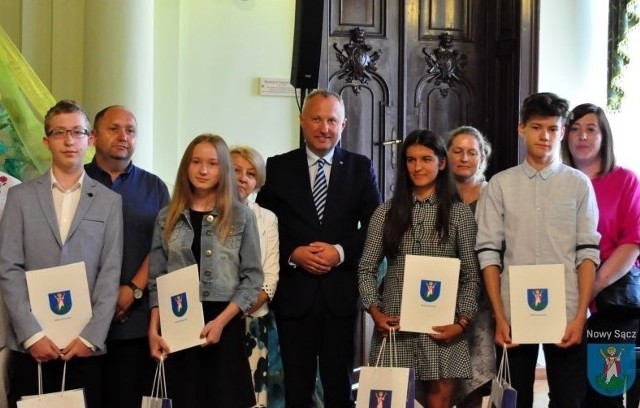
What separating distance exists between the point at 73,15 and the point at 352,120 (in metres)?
1.90

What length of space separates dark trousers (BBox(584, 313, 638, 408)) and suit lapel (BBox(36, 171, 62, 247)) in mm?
1925

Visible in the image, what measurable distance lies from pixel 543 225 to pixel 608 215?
44 centimetres

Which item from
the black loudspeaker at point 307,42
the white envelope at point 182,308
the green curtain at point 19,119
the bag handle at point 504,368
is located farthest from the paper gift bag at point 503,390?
the black loudspeaker at point 307,42

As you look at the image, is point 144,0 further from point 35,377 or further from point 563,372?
point 563,372

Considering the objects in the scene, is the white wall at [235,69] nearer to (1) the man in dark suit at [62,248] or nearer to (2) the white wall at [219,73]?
(2) the white wall at [219,73]

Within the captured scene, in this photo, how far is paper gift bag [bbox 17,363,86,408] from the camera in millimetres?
2445

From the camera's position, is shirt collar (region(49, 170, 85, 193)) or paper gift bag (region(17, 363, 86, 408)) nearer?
paper gift bag (region(17, 363, 86, 408))

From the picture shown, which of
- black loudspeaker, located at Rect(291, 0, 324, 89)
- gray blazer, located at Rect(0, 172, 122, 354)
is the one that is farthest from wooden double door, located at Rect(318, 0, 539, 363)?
gray blazer, located at Rect(0, 172, 122, 354)

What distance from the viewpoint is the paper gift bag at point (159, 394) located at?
2492 mm

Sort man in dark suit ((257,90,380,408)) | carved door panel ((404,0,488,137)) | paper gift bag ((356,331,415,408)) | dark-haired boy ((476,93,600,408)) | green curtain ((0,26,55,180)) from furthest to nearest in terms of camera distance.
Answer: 1. carved door panel ((404,0,488,137))
2. green curtain ((0,26,55,180))
3. man in dark suit ((257,90,380,408))
4. dark-haired boy ((476,93,600,408))
5. paper gift bag ((356,331,415,408))

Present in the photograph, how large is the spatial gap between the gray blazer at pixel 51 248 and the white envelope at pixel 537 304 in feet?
4.25

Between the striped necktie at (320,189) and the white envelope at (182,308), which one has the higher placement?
the striped necktie at (320,189)

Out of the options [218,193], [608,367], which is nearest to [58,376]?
[218,193]

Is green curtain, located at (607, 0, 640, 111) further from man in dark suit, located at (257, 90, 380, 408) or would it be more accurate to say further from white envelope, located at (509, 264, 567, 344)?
white envelope, located at (509, 264, 567, 344)
